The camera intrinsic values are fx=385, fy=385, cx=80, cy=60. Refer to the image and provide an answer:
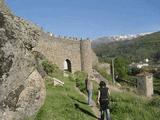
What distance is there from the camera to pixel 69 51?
39.5 m

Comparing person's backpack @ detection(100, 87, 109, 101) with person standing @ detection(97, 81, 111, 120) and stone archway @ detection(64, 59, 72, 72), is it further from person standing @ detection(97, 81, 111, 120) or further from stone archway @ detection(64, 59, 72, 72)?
stone archway @ detection(64, 59, 72, 72)

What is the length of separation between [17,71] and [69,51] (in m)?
30.2

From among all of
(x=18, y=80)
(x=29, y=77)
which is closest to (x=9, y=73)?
(x=18, y=80)

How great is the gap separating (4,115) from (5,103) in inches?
11.9

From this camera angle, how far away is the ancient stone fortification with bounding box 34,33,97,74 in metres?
35.8

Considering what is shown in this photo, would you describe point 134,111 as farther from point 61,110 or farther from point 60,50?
point 60,50

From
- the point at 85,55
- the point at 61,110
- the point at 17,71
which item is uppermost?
the point at 85,55

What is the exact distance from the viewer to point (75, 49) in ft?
132

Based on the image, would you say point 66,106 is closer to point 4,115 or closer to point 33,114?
point 33,114

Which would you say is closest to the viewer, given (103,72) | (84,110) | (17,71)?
(17,71)

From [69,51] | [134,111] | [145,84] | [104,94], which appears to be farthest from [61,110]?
[145,84]

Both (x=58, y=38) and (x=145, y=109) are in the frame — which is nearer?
(x=145, y=109)

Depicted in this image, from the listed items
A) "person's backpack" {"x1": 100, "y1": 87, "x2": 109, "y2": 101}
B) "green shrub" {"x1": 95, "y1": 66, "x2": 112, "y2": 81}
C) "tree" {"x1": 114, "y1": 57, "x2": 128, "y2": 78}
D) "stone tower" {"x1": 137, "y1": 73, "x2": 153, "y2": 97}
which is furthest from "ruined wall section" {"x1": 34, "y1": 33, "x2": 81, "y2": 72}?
"tree" {"x1": 114, "y1": 57, "x2": 128, "y2": 78}

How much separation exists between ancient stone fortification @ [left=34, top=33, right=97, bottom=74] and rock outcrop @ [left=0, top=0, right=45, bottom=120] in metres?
24.5
